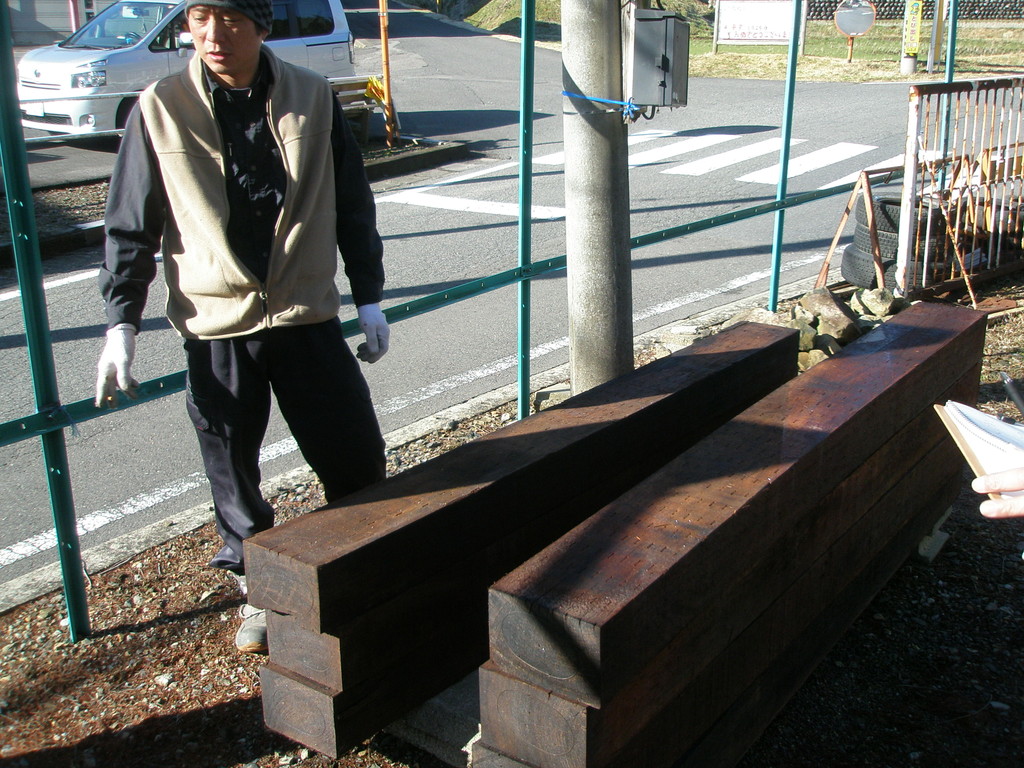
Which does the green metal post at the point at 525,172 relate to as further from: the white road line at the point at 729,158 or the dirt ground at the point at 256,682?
the white road line at the point at 729,158

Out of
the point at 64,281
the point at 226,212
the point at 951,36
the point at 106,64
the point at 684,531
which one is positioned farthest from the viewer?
the point at 106,64

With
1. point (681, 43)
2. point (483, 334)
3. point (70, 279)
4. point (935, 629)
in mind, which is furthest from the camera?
point (70, 279)

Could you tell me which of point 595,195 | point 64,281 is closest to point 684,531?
point 595,195

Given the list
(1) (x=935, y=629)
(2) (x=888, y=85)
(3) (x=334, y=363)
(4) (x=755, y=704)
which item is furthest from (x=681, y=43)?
(2) (x=888, y=85)

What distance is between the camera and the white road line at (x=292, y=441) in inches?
157

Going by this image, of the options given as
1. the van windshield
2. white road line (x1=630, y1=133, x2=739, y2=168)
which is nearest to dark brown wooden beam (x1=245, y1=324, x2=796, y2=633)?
white road line (x1=630, y1=133, x2=739, y2=168)

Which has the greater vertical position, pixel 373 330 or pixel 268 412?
pixel 373 330

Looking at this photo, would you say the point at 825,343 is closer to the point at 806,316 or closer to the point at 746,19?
the point at 806,316

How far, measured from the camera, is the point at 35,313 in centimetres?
286

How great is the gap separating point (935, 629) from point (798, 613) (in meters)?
0.83

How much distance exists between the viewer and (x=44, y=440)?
294cm

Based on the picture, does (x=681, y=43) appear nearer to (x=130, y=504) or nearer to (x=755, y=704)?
(x=755, y=704)

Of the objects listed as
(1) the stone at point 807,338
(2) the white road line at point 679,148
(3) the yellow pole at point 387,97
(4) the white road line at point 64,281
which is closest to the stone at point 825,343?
(1) the stone at point 807,338

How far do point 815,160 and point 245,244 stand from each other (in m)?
11.1
